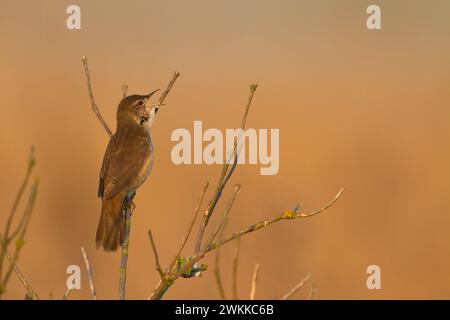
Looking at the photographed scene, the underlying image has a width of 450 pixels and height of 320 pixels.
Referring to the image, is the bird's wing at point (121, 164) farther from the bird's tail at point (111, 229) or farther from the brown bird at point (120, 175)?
the bird's tail at point (111, 229)

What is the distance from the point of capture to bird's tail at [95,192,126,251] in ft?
16.7

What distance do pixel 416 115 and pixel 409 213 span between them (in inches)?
129

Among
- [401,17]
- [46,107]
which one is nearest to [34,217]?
[46,107]

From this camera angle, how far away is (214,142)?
31.4 ft

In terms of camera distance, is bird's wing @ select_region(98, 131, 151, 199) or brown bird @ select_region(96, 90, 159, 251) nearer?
brown bird @ select_region(96, 90, 159, 251)

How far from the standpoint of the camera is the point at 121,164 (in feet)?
18.4

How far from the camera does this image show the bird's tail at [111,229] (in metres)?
5.08

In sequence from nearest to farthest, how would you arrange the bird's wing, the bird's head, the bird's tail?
the bird's tail
the bird's wing
the bird's head

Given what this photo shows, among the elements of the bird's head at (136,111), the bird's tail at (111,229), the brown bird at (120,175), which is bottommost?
the bird's tail at (111,229)

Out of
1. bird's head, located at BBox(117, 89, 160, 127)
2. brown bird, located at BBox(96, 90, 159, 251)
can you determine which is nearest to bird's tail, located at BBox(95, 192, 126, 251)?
brown bird, located at BBox(96, 90, 159, 251)

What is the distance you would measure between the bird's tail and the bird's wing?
152 millimetres

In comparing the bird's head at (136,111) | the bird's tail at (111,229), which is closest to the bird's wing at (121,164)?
the bird's tail at (111,229)

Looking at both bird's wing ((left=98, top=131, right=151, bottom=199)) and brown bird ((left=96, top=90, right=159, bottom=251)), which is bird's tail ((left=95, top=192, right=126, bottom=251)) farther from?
bird's wing ((left=98, top=131, right=151, bottom=199))
